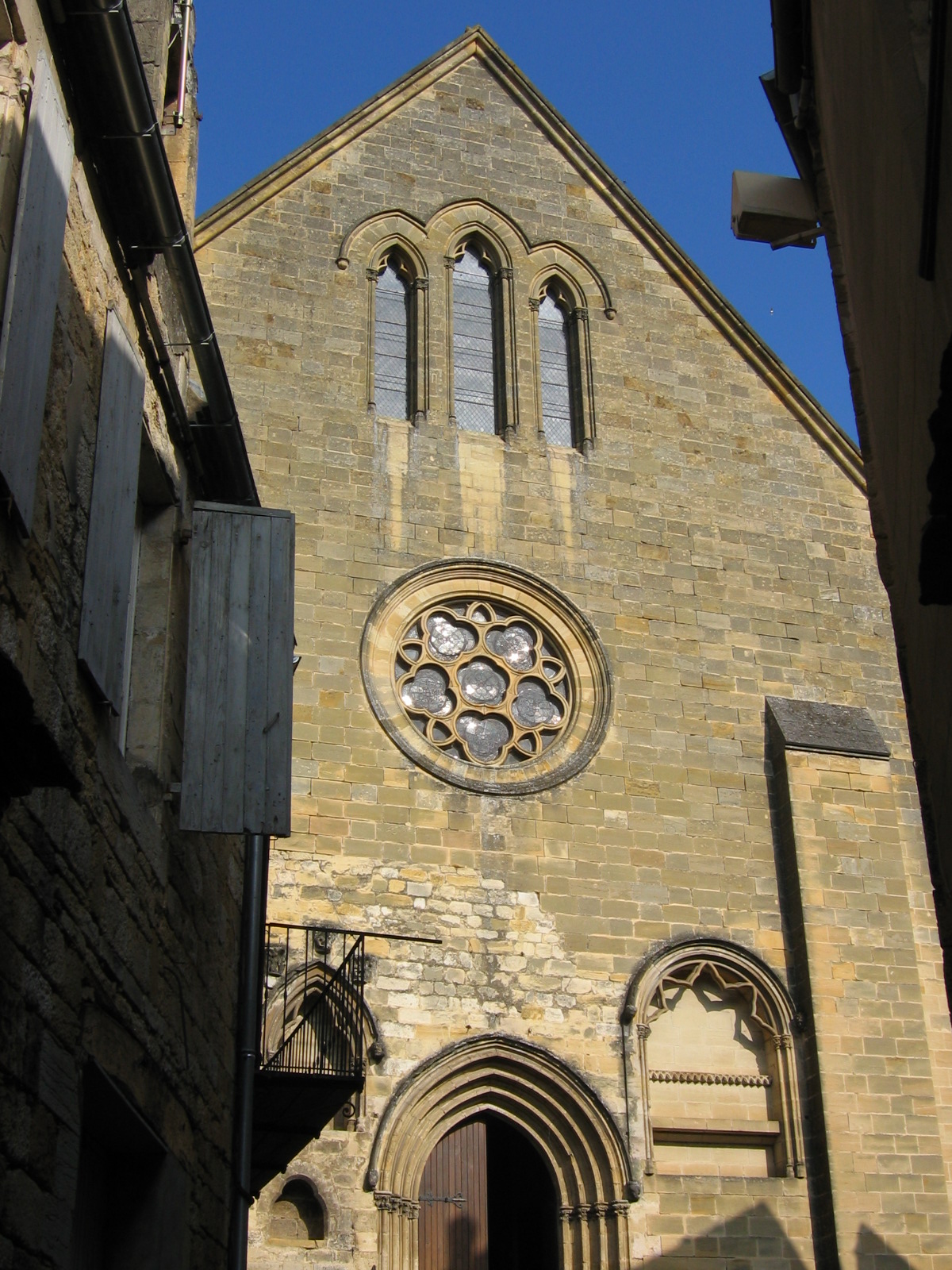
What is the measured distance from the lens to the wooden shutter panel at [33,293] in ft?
13.4

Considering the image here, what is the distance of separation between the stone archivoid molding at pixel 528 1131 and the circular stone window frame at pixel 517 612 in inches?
85.9

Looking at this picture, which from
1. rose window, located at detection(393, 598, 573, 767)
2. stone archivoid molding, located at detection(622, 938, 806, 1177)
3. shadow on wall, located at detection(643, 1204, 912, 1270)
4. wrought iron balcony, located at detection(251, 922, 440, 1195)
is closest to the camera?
wrought iron balcony, located at detection(251, 922, 440, 1195)

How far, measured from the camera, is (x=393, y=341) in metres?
14.4

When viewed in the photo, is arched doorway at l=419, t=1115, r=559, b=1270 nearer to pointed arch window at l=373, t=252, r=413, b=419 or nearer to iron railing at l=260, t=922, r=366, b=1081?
iron railing at l=260, t=922, r=366, b=1081

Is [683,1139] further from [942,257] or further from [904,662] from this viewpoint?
[942,257]

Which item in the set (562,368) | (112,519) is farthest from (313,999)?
(562,368)

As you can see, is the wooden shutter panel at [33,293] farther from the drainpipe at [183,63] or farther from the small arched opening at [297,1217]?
the small arched opening at [297,1217]

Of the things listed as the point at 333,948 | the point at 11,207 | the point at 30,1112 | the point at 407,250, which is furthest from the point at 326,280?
the point at 30,1112

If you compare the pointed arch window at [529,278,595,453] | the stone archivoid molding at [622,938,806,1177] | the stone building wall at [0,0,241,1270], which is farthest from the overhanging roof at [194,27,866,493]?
the stone building wall at [0,0,241,1270]

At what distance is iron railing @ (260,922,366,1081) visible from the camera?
34.3ft

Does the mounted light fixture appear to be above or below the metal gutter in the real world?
above

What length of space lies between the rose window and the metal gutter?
632 cm

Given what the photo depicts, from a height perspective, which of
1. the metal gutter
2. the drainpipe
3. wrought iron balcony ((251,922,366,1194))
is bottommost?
wrought iron balcony ((251,922,366,1194))

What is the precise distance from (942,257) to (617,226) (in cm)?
1156
